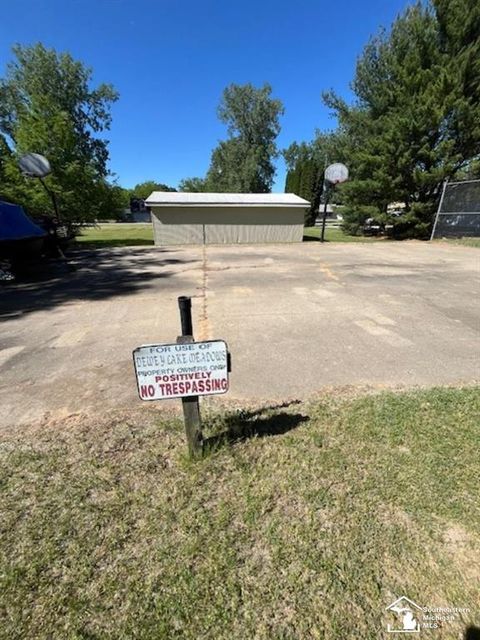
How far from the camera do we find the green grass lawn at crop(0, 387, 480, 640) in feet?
4.33

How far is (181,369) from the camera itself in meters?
1.83

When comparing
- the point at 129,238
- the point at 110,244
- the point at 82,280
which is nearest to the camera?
the point at 82,280

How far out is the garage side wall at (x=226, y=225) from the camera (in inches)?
630

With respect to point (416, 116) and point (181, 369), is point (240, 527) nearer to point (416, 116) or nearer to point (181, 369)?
point (181, 369)

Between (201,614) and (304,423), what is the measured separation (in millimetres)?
1454

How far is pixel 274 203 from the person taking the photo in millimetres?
16594

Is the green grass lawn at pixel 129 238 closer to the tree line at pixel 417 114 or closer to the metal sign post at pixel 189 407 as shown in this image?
the tree line at pixel 417 114

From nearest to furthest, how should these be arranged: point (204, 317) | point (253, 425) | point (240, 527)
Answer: point (240, 527), point (253, 425), point (204, 317)

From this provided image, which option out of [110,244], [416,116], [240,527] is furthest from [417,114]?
[240,527]

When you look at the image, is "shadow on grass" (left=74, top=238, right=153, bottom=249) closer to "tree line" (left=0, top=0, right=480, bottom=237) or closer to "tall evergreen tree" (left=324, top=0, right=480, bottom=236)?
"tree line" (left=0, top=0, right=480, bottom=237)

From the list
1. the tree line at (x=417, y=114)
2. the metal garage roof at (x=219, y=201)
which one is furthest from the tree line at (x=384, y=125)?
the metal garage roof at (x=219, y=201)

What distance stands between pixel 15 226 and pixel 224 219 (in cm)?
992

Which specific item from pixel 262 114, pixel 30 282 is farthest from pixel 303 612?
pixel 262 114

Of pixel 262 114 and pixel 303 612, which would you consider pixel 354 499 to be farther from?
pixel 262 114
